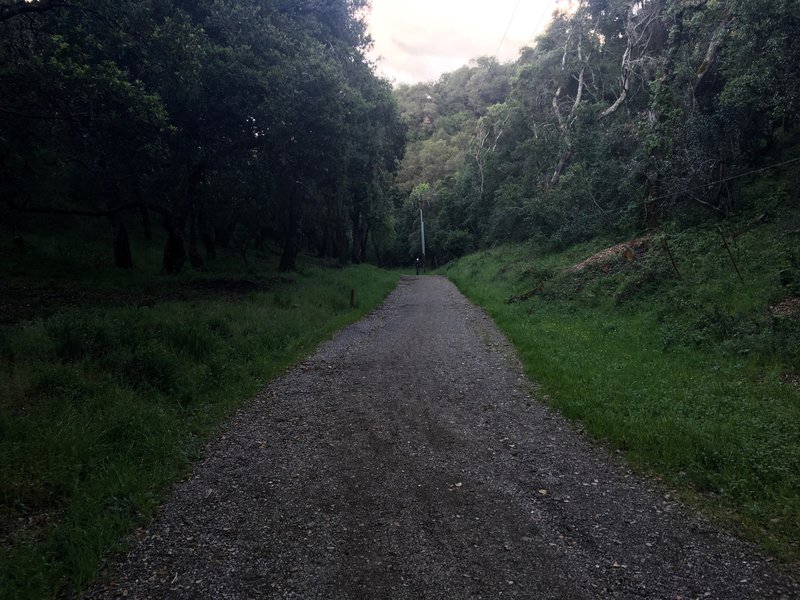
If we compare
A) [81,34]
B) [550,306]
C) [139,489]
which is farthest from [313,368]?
[81,34]

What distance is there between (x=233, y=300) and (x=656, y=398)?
10.9 m

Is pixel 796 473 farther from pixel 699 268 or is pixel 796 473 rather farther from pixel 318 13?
pixel 318 13

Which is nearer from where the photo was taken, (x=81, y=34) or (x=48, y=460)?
(x=48, y=460)

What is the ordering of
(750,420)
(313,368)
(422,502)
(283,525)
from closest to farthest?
1. (283,525)
2. (422,502)
3. (750,420)
4. (313,368)

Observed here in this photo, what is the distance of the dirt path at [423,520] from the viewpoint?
10.4ft

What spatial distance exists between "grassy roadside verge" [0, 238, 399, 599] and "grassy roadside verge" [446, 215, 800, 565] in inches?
189

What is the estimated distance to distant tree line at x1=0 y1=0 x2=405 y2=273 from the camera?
33.1 ft

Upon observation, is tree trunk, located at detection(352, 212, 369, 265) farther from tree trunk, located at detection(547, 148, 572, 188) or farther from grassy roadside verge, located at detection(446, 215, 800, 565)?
grassy roadside verge, located at detection(446, 215, 800, 565)

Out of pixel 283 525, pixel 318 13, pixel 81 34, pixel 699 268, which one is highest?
pixel 318 13

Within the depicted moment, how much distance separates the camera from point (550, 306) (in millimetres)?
13797

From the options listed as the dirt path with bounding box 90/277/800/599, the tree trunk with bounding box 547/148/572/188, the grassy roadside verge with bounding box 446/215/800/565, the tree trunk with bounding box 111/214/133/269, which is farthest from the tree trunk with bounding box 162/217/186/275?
the tree trunk with bounding box 547/148/572/188

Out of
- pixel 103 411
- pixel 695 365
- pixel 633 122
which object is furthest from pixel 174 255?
pixel 633 122

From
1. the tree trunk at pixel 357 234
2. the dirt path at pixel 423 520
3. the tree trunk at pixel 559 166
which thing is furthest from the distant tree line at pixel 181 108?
the tree trunk at pixel 357 234

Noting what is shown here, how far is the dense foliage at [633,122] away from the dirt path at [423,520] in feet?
33.6
